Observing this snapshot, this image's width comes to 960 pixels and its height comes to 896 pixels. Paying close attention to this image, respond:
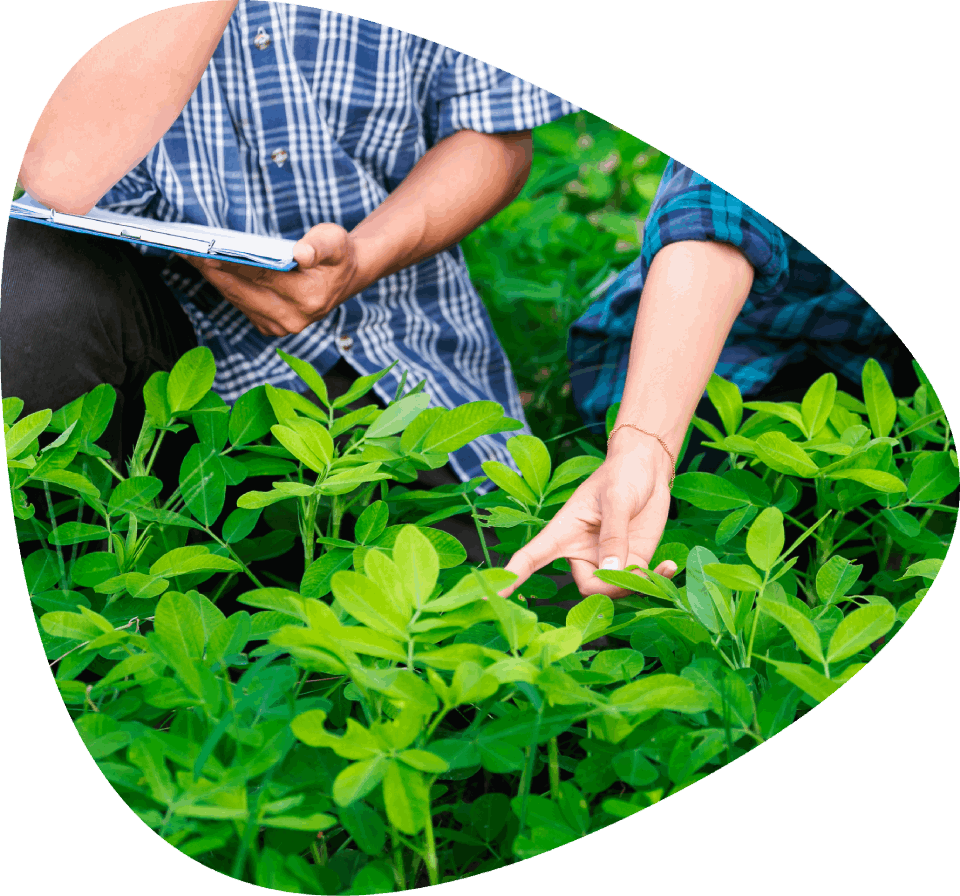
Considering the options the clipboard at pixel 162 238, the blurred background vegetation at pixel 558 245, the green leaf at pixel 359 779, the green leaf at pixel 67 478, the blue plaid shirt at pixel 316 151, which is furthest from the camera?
the blurred background vegetation at pixel 558 245

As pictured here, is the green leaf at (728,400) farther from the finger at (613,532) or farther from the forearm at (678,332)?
the finger at (613,532)

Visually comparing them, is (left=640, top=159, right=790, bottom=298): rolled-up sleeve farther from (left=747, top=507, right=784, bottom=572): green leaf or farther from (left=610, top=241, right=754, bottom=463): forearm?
(left=747, top=507, right=784, bottom=572): green leaf

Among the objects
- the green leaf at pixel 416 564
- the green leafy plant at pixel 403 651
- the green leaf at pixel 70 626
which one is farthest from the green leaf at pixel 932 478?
the green leaf at pixel 70 626

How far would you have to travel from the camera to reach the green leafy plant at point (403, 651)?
51cm

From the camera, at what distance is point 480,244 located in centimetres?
167

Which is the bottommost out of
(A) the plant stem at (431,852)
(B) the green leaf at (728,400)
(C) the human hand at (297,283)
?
(A) the plant stem at (431,852)

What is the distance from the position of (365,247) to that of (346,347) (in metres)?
0.16

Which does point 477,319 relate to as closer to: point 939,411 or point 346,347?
point 346,347

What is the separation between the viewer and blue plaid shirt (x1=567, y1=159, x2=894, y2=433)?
2.94 ft

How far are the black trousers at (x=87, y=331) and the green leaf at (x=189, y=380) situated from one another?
143mm

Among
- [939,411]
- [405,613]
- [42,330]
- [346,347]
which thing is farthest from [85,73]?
[939,411]

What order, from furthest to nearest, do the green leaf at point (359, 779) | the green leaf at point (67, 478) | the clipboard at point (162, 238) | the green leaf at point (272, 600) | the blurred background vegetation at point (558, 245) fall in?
the blurred background vegetation at point (558, 245) < the clipboard at point (162, 238) < the green leaf at point (67, 478) < the green leaf at point (272, 600) < the green leaf at point (359, 779)

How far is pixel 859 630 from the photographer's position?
0.57 meters

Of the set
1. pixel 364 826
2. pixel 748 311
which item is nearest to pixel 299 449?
pixel 364 826
